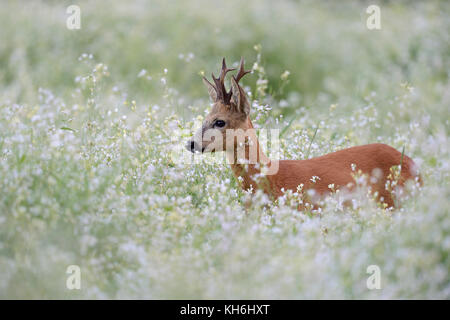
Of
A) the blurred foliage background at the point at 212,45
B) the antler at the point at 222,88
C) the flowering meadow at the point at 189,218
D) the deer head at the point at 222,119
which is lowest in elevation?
the flowering meadow at the point at 189,218

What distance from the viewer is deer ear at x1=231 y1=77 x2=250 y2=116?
5070 mm

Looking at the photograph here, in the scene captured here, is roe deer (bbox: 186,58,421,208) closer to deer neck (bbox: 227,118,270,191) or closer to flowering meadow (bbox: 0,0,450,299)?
deer neck (bbox: 227,118,270,191)

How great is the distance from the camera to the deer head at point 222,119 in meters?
5.14

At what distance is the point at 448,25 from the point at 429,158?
531cm

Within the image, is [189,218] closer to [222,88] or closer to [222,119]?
[222,119]

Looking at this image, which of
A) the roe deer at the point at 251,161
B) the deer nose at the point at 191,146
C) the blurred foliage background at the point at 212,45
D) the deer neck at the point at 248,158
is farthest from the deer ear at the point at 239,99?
the blurred foliage background at the point at 212,45

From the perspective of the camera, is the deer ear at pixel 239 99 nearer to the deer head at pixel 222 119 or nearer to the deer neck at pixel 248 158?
the deer head at pixel 222 119

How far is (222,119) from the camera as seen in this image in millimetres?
5211

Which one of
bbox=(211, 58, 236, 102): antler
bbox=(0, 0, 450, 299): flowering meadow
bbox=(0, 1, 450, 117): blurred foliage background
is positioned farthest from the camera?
bbox=(0, 1, 450, 117): blurred foliage background

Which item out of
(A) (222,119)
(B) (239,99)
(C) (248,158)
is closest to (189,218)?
(C) (248,158)

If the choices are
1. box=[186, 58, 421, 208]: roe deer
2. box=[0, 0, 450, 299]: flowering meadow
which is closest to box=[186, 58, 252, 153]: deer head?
box=[186, 58, 421, 208]: roe deer

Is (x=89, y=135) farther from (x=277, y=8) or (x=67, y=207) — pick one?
(x=277, y=8)

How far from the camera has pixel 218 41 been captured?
39.7 ft
